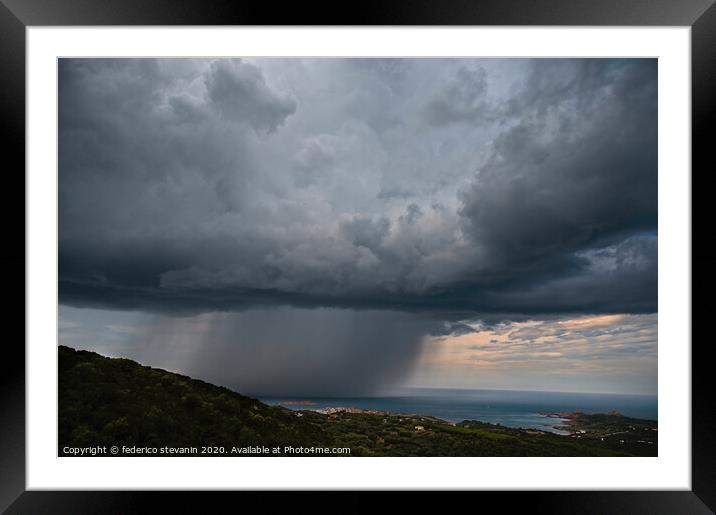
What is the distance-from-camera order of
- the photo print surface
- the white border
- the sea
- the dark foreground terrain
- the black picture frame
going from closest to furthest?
1. the black picture frame
2. the white border
3. the dark foreground terrain
4. the photo print surface
5. the sea

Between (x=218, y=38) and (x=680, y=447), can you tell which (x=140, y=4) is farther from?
(x=680, y=447)

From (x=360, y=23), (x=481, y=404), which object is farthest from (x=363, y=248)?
(x=360, y=23)

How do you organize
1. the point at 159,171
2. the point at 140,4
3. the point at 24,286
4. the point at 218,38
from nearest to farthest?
the point at 140,4 < the point at 24,286 < the point at 218,38 < the point at 159,171

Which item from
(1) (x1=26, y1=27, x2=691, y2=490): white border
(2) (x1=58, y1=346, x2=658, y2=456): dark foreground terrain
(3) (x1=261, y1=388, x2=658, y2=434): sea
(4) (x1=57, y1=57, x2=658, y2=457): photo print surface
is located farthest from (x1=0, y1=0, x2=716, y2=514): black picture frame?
(3) (x1=261, y1=388, x2=658, y2=434): sea

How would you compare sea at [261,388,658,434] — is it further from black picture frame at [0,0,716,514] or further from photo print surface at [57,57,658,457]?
black picture frame at [0,0,716,514]

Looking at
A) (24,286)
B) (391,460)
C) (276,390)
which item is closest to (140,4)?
(24,286)

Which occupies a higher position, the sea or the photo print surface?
the photo print surface
